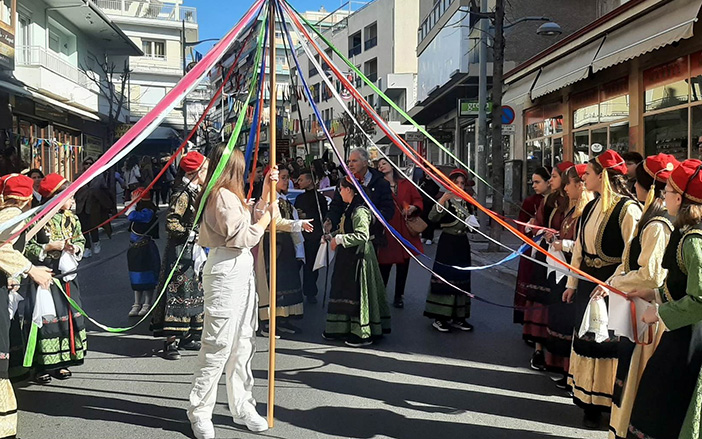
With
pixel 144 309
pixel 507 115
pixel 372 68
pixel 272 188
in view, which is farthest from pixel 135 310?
pixel 372 68

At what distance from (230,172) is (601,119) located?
494 inches

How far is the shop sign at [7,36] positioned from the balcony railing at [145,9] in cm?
3298

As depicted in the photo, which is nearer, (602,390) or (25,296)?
(602,390)

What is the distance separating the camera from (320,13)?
74.1 meters

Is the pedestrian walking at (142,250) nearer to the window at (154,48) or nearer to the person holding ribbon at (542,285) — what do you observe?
the person holding ribbon at (542,285)

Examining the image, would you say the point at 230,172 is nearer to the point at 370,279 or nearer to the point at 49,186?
the point at 49,186

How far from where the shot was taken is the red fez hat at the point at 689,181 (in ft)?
9.94

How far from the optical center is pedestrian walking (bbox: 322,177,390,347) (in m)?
6.29

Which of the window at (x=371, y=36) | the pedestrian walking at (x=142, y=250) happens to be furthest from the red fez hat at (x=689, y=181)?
the window at (x=371, y=36)

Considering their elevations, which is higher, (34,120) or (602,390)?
(34,120)

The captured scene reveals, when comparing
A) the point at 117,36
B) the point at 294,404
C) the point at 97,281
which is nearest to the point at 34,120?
the point at 117,36

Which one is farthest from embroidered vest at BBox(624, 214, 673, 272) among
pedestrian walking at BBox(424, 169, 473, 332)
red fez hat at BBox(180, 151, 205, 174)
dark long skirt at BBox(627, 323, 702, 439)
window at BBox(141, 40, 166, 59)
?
window at BBox(141, 40, 166, 59)

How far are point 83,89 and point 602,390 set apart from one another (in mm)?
25658

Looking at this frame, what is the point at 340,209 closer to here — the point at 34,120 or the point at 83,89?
the point at 34,120
